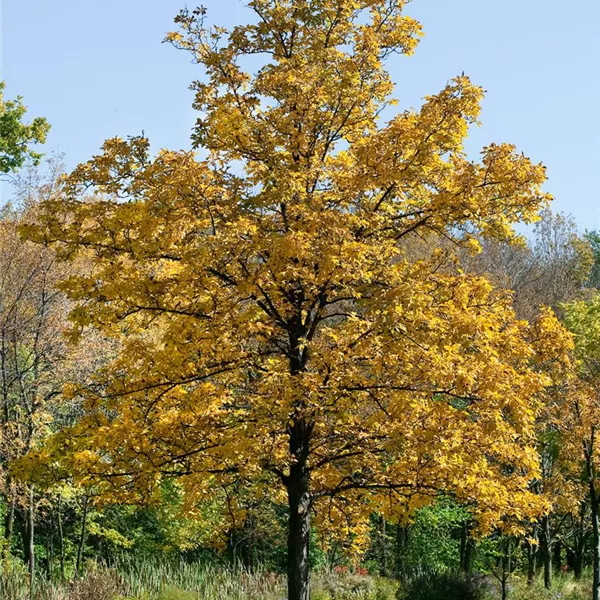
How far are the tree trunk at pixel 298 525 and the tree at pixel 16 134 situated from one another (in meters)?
12.5

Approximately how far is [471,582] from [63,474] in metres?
13.3

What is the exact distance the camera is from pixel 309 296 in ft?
27.3

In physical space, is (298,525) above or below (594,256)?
below

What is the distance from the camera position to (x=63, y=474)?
787cm

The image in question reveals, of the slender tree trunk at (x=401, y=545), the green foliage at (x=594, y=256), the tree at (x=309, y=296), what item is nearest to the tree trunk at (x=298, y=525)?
the tree at (x=309, y=296)

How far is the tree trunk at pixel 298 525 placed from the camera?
8.52 metres

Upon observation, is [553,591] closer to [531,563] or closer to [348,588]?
[531,563]

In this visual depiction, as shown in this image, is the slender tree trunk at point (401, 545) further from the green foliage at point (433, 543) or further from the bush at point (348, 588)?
the bush at point (348, 588)

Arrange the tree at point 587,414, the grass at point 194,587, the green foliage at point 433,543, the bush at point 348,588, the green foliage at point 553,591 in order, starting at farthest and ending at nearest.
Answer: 1. the green foliage at point 433,543
2. the green foliage at point 553,591
3. the bush at point 348,588
4. the tree at point 587,414
5. the grass at point 194,587

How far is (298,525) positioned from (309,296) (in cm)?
278

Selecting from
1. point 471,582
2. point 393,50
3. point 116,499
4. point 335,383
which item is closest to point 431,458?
point 335,383

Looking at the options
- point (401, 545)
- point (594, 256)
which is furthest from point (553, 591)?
point (594, 256)

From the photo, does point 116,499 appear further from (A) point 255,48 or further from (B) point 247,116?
(A) point 255,48

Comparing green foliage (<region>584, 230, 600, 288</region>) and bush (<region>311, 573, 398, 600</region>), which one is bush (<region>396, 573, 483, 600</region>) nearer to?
bush (<region>311, 573, 398, 600</region>)
